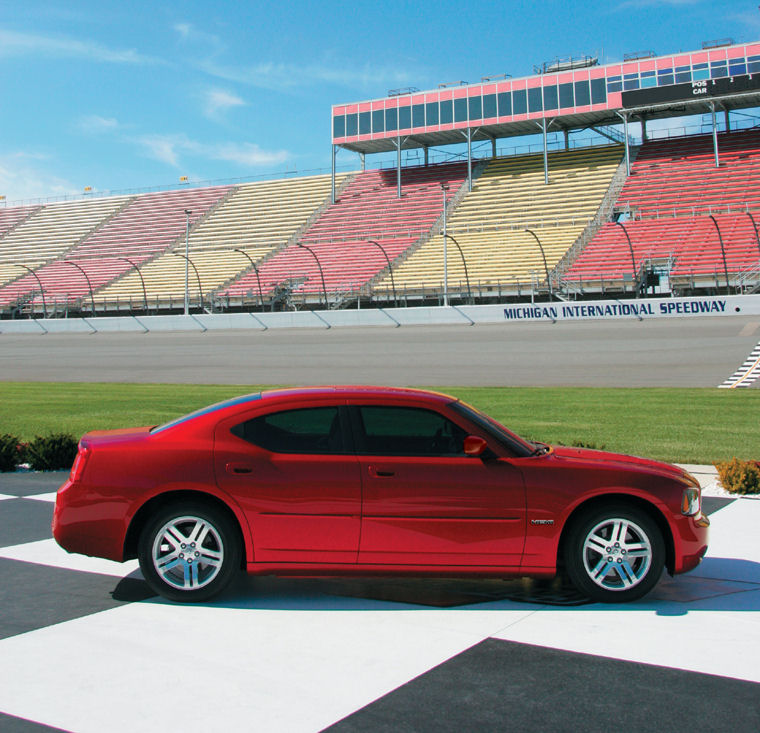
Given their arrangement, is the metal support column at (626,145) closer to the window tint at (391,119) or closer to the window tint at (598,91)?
the window tint at (598,91)

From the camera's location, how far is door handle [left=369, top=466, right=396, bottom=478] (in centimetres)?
509

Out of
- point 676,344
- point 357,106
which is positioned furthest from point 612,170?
point 676,344

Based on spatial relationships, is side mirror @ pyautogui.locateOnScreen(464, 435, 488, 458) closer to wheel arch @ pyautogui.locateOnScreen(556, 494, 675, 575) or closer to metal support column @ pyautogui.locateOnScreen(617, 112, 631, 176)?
wheel arch @ pyautogui.locateOnScreen(556, 494, 675, 575)

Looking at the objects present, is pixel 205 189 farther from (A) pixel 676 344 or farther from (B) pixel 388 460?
(B) pixel 388 460

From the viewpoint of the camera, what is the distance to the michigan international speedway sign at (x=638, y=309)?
33.1m

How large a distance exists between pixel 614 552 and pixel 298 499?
79.0 inches

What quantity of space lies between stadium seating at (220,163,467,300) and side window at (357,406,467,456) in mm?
44416

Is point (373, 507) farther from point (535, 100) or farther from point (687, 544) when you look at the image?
point (535, 100)

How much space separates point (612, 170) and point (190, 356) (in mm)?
35544

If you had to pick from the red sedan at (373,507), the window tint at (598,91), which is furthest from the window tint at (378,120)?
the red sedan at (373,507)

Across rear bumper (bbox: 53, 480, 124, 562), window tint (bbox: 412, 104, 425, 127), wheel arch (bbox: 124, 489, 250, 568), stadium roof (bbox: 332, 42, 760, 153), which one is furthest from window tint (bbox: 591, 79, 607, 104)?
rear bumper (bbox: 53, 480, 124, 562)

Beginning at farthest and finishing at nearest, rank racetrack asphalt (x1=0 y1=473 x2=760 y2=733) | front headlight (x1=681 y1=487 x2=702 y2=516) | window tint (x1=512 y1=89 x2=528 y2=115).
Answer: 1. window tint (x1=512 y1=89 x2=528 y2=115)
2. front headlight (x1=681 y1=487 x2=702 y2=516)
3. racetrack asphalt (x1=0 y1=473 x2=760 y2=733)

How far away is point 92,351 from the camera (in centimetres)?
3988

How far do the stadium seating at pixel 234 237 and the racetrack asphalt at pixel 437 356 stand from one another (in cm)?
1714
